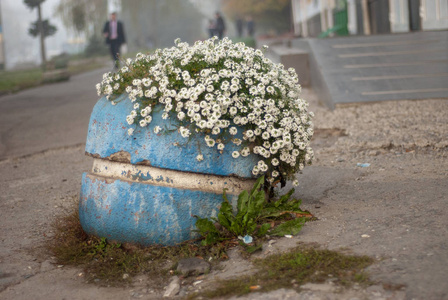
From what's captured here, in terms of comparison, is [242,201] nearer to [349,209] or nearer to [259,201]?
[259,201]

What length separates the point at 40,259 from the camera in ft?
12.0

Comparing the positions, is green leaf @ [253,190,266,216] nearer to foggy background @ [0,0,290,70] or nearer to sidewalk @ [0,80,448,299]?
sidewalk @ [0,80,448,299]

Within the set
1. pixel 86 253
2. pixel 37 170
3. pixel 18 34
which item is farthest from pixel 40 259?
pixel 18 34

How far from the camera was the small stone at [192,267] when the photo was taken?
126 inches

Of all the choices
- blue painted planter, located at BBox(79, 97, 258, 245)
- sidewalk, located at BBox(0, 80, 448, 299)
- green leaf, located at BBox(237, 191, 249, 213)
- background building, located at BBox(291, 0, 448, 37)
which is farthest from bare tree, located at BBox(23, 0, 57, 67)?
green leaf, located at BBox(237, 191, 249, 213)

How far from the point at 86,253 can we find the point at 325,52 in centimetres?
747

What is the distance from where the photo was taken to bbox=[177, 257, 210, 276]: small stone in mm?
3203

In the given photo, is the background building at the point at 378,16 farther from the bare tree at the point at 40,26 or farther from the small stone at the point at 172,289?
the bare tree at the point at 40,26

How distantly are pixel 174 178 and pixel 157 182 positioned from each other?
0.12 m

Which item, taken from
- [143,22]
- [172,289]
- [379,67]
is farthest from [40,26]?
[143,22]

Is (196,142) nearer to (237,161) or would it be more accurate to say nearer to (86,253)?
(237,161)

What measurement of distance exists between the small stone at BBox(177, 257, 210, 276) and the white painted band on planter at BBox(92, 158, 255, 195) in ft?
1.55

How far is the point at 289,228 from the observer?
11.3 ft

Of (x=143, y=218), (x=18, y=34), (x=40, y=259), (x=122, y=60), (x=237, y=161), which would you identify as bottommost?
(x=40, y=259)
